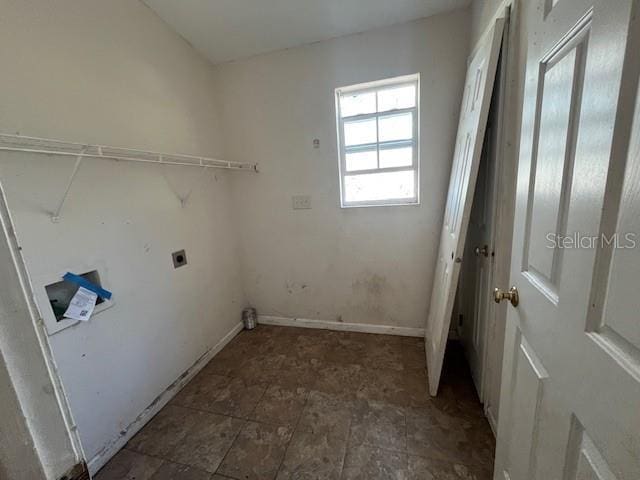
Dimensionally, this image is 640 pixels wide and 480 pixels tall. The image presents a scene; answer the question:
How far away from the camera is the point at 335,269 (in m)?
2.39

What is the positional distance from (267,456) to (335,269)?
1.42 m

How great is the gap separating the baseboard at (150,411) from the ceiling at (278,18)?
2519 mm

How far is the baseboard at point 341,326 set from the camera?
231cm

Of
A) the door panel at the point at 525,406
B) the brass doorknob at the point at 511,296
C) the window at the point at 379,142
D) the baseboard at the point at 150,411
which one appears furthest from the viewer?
the window at the point at 379,142

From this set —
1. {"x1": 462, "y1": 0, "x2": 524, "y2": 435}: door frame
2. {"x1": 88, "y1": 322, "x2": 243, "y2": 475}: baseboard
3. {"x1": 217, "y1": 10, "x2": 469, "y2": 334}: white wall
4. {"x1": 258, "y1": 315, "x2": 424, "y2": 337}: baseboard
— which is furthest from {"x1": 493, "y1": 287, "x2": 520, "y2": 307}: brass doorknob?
{"x1": 88, "y1": 322, "x2": 243, "y2": 475}: baseboard

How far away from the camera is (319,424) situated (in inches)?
59.7

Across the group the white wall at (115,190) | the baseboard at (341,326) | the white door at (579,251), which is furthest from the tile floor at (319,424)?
the white door at (579,251)

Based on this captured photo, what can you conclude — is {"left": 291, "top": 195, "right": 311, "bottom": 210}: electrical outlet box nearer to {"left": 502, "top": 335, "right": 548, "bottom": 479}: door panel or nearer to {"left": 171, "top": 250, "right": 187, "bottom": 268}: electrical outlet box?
{"left": 171, "top": 250, "right": 187, "bottom": 268}: electrical outlet box

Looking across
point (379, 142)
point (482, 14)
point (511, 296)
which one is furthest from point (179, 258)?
point (482, 14)

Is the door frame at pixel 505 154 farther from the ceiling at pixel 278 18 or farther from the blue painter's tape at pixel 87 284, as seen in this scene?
the blue painter's tape at pixel 87 284

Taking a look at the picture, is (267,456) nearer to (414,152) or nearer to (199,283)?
(199,283)

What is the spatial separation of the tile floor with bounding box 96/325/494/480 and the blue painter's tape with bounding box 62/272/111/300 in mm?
892

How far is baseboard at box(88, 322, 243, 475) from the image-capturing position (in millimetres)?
1371

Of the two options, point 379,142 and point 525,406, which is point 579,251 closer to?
point 525,406
